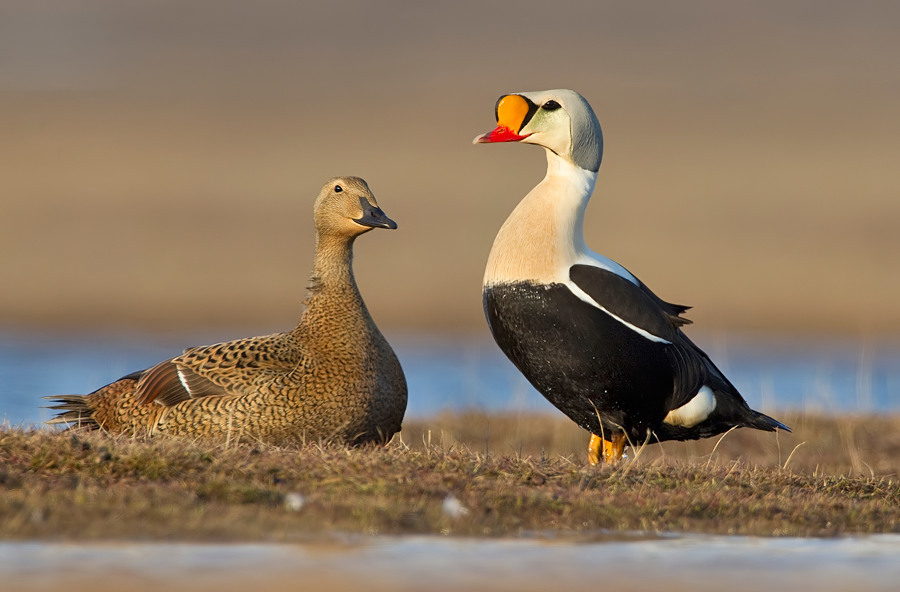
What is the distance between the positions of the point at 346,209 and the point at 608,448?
1.88 meters

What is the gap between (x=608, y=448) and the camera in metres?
7.07

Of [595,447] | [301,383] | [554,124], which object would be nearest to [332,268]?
[301,383]

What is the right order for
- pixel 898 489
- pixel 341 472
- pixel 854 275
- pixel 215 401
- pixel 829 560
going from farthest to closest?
pixel 854 275 → pixel 215 401 → pixel 898 489 → pixel 341 472 → pixel 829 560

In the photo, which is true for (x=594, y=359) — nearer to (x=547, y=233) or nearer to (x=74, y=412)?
(x=547, y=233)

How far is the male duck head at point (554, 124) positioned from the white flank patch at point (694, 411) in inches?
49.6

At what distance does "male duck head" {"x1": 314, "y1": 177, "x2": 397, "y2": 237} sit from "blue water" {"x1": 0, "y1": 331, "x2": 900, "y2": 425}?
361cm

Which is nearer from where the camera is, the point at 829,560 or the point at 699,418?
the point at 829,560

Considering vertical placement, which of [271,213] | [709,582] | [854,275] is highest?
[271,213]

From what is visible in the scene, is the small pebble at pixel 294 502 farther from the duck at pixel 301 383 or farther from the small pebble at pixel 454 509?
the duck at pixel 301 383

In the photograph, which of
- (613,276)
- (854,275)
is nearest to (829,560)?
(613,276)

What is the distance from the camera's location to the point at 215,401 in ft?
22.7

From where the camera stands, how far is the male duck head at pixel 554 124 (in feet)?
23.5

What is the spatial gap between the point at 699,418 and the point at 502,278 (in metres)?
1.16

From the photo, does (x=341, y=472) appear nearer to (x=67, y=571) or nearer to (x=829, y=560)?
Result: (x=67, y=571)
